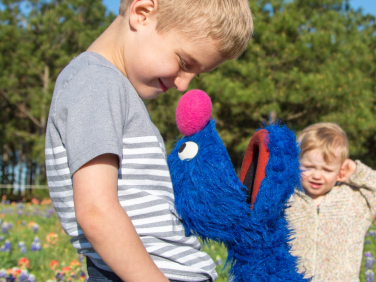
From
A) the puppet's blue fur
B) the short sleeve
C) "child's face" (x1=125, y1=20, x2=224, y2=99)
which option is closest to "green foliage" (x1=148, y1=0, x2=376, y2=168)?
the puppet's blue fur

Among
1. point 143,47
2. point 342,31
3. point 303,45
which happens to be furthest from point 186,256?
point 342,31

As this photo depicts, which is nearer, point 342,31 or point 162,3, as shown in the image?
point 162,3

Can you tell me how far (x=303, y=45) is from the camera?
12.2 meters

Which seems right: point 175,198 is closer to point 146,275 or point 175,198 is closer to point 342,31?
point 146,275

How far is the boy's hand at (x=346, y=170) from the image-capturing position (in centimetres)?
263

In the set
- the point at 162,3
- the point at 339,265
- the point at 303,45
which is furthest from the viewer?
the point at 303,45

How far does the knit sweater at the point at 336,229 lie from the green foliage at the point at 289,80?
9.10 metres

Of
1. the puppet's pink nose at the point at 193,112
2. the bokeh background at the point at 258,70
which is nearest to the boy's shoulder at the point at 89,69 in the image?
the puppet's pink nose at the point at 193,112

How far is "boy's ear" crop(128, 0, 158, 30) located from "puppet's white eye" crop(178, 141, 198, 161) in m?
0.46

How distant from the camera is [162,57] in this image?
112 centimetres

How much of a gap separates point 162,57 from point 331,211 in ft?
6.70

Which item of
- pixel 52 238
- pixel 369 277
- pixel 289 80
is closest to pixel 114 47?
pixel 369 277

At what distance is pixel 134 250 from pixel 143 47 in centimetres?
60

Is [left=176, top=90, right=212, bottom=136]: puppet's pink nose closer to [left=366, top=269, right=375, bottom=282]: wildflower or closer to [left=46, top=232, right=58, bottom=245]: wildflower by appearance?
[left=366, top=269, right=375, bottom=282]: wildflower
